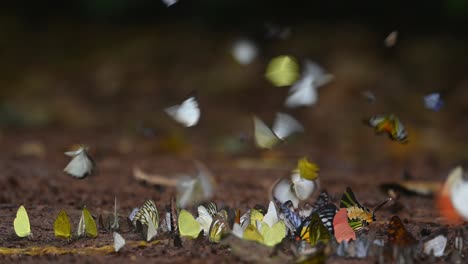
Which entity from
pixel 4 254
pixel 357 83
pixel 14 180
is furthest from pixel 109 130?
pixel 4 254

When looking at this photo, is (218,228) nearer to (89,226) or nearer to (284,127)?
(89,226)

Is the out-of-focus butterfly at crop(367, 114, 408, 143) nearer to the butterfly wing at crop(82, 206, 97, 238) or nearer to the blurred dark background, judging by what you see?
the butterfly wing at crop(82, 206, 97, 238)

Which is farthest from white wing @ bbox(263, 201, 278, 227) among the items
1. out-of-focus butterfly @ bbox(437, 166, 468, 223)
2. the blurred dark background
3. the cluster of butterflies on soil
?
the blurred dark background

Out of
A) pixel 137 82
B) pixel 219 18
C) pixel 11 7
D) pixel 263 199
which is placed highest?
pixel 11 7

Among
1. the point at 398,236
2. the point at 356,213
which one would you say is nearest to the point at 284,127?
the point at 356,213

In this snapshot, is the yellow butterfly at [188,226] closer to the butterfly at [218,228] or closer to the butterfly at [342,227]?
the butterfly at [218,228]

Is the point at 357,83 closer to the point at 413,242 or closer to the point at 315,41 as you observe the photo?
the point at 315,41
